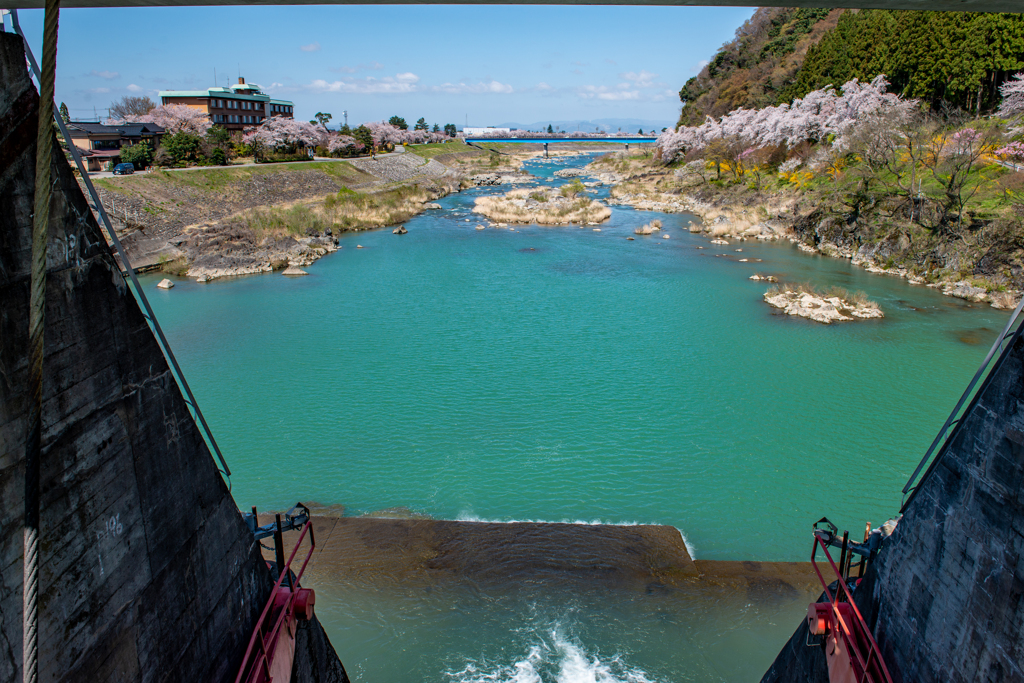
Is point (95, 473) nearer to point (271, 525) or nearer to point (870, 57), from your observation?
point (271, 525)

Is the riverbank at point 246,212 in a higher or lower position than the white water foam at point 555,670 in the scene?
higher

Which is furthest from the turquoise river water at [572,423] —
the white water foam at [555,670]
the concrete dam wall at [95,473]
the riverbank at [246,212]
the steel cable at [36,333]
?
the steel cable at [36,333]

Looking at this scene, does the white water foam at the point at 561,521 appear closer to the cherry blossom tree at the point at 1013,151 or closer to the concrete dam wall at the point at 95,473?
the concrete dam wall at the point at 95,473

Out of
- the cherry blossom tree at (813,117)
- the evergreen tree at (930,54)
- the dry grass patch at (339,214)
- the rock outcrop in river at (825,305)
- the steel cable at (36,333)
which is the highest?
the evergreen tree at (930,54)

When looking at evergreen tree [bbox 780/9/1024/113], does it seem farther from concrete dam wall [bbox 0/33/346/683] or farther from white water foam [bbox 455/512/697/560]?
concrete dam wall [bbox 0/33/346/683]

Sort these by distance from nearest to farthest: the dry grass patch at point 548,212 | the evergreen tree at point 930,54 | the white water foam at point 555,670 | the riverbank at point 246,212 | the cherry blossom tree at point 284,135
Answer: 1. the white water foam at point 555,670
2. the riverbank at point 246,212
3. the evergreen tree at point 930,54
4. the dry grass patch at point 548,212
5. the cherry blossom tree at point 284,135

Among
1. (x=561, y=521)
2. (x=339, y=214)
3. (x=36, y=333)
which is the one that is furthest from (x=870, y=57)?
(x=36, y=333)

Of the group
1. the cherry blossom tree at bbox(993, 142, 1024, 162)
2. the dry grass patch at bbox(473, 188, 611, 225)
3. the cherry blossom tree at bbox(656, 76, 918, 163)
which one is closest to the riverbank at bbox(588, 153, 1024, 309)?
the cherry blossom tree at bbox(993, 142, 1024, 162)
